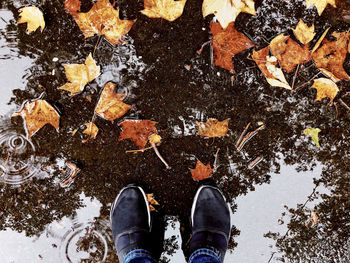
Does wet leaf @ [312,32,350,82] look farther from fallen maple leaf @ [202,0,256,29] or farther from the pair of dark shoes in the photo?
the pair of dark shoes

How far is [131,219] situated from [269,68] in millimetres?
1369

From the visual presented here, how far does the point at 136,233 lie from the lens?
1.68 meters

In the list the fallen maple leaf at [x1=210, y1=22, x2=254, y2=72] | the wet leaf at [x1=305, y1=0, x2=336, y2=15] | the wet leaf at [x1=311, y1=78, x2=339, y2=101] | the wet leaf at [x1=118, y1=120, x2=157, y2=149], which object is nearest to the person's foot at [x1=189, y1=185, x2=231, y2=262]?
the wet leaf at [x1=118, y1=120, x2=157, y2=149]

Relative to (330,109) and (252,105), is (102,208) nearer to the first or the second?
(252,105)

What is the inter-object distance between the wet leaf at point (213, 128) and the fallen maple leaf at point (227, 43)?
1.19ft

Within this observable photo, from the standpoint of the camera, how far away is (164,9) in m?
1.58

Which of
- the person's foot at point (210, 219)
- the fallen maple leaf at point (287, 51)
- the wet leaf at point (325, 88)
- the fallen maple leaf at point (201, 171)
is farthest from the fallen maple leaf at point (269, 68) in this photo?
the person's foot at point (210, 219)

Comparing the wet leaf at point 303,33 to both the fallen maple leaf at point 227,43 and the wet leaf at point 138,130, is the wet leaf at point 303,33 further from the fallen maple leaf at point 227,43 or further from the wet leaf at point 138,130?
the wet leaf at point 138,130

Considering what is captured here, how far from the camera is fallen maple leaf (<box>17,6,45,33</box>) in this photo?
1618mm

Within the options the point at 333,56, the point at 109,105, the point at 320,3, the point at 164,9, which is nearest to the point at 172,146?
the point at 109,105

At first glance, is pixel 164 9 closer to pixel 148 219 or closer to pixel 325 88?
pixel 325 88

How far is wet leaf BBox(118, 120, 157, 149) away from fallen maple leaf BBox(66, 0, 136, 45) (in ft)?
1.79

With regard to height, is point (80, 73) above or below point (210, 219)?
above

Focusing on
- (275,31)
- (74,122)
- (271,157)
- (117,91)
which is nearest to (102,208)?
(74,122)
